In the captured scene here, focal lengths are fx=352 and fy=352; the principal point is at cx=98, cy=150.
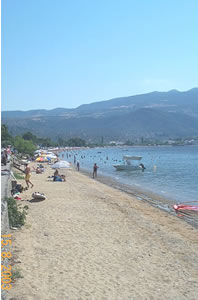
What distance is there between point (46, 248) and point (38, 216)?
3585mm

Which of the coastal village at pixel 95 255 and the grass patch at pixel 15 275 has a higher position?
the grass patch at pixel 15 275

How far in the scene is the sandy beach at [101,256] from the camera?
6.62 meters

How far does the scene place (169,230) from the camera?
1248 cm

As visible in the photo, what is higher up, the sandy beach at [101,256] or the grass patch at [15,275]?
the grass patch at [15,275]

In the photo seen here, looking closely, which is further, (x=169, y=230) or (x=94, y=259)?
(x=169, y=230)

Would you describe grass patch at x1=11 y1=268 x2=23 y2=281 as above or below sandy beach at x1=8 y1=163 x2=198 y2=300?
above

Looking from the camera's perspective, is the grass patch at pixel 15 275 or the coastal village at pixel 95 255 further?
the coastal village at pixel 95 255

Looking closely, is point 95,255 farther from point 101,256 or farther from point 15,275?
point 15,275

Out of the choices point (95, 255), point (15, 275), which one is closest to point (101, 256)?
point (95, 255)

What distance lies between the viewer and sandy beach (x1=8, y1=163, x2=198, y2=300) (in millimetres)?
6617

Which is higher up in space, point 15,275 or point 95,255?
point 15,275

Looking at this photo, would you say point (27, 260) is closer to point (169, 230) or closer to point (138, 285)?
point (138, 285)

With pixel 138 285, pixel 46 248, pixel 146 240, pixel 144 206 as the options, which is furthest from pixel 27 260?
pixel 144 206

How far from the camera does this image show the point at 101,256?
8555mm
